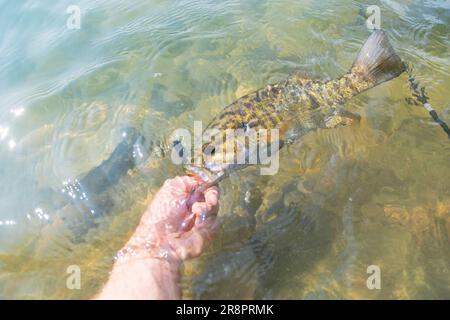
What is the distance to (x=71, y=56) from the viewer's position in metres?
7.05

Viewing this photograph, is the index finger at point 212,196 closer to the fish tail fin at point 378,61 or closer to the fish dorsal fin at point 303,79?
the fish dorsal fin at point 303,79

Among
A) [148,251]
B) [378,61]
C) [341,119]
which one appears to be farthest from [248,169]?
[378,61]

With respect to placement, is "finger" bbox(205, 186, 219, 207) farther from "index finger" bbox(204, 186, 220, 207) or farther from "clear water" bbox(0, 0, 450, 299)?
"clear water" bbox(0, 0, 450, 299)

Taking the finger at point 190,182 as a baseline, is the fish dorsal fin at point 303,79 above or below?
above

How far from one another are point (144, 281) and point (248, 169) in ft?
6.08

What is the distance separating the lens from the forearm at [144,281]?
2980mm

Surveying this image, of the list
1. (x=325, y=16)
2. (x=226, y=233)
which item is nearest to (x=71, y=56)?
(x=325, y=16)

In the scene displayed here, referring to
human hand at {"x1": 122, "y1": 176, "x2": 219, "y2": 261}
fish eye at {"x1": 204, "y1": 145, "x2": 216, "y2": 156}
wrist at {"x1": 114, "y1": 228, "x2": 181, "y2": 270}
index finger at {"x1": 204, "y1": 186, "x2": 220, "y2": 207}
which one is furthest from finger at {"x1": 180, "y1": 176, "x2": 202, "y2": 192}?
wrist at {"x1": 114, "y1": 228, "x2": 181, "y2": 270}

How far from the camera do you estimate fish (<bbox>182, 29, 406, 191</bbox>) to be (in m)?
4.54

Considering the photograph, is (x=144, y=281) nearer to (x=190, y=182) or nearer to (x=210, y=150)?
(x=190, y=182)

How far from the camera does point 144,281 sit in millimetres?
3066

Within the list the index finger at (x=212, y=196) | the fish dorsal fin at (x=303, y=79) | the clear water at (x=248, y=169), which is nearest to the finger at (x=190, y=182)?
the index finger at (x=212, y=196)

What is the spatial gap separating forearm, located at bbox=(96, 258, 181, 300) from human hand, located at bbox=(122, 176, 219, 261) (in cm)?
12
